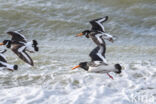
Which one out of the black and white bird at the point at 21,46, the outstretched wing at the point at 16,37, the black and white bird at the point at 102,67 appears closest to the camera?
the black and white bird at the point at 102,67

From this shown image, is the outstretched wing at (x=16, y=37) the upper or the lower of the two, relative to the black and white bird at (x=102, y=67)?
upper

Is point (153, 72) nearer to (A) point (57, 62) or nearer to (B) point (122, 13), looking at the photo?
(A) point (57, 62)

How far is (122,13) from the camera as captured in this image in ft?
26.9

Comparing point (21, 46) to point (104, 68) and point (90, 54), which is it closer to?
point (90, 54)

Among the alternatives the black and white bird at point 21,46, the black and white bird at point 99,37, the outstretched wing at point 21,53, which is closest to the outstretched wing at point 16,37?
the black and white bird at point 21,46

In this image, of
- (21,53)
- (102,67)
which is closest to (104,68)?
(102,67)

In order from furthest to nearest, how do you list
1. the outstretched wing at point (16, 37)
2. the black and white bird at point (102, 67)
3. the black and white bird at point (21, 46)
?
1. the outstretched wing at point (16, 37)
2. the black and white bird at point (21, 46)
3. the black and white bird at point (102, 67)

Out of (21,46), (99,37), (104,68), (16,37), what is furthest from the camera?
(16,37)

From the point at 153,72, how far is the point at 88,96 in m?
1.34

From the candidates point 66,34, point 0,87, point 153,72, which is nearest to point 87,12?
point 66,34

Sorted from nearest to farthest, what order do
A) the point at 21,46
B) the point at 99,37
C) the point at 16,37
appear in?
the point at 21,46 < the point at 99,37 < the point at 16,37

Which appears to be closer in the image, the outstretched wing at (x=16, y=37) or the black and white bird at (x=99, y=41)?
the black and white bird at (x=99, y=41)

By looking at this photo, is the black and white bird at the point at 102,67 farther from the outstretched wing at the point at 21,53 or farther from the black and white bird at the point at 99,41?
the outstretched wing at the point at 21,53

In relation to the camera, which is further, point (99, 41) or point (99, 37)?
point (99, 37)
